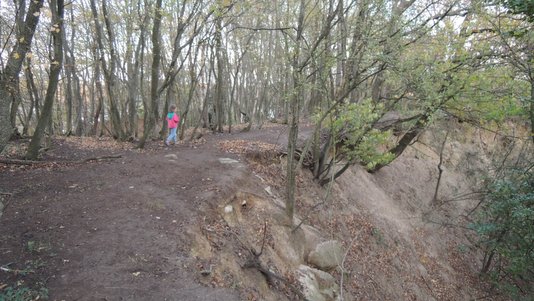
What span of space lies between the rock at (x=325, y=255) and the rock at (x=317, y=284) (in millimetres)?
316

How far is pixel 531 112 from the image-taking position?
25.8ft

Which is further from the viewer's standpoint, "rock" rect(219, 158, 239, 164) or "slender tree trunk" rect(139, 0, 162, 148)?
"slender tree trunk" rect(139, 0, 162, 148)

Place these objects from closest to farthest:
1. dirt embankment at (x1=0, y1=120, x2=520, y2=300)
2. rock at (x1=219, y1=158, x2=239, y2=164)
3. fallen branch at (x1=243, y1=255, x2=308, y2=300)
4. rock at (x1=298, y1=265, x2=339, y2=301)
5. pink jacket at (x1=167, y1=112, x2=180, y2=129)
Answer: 1. dirt embankment at (x1=0, y1=120, x2=520, y2=300)
2. fallen branch at (x1=243, y1=255, x2=308, y2=300)
3. rock at (x1=298, y1=265, x2=339, y2=301)
4. rock at (x1=219, y1=158, x2=239, y2=164)
5. pink jacket at (x1=167, y1=112, x2=180, y2=129)

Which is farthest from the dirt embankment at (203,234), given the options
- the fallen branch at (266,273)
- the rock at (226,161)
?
the rock at (226,161)

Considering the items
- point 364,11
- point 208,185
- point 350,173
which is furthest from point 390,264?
point 364,11

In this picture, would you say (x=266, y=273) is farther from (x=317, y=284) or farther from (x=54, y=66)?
(x=54, y=66)

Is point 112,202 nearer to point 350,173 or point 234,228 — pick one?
point 234,228

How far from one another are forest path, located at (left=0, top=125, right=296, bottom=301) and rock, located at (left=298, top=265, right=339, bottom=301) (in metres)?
2.22

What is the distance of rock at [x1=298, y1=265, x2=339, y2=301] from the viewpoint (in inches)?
263

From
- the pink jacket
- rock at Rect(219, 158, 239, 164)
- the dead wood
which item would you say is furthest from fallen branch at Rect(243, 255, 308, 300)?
the pink jacket

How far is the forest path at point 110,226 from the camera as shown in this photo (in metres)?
4.37

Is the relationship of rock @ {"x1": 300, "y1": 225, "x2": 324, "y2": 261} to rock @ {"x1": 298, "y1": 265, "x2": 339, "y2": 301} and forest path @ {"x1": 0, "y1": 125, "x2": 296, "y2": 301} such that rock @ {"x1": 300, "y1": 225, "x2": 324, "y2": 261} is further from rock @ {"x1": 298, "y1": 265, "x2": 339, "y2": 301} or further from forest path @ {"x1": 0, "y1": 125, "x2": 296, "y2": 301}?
forest path @ {"x1": 0, "y1": 125, "x2": 296, "y2": 301}

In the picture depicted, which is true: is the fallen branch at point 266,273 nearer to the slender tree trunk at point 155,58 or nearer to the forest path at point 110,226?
the forest path at point 110,226

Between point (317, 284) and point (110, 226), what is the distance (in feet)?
13.9
